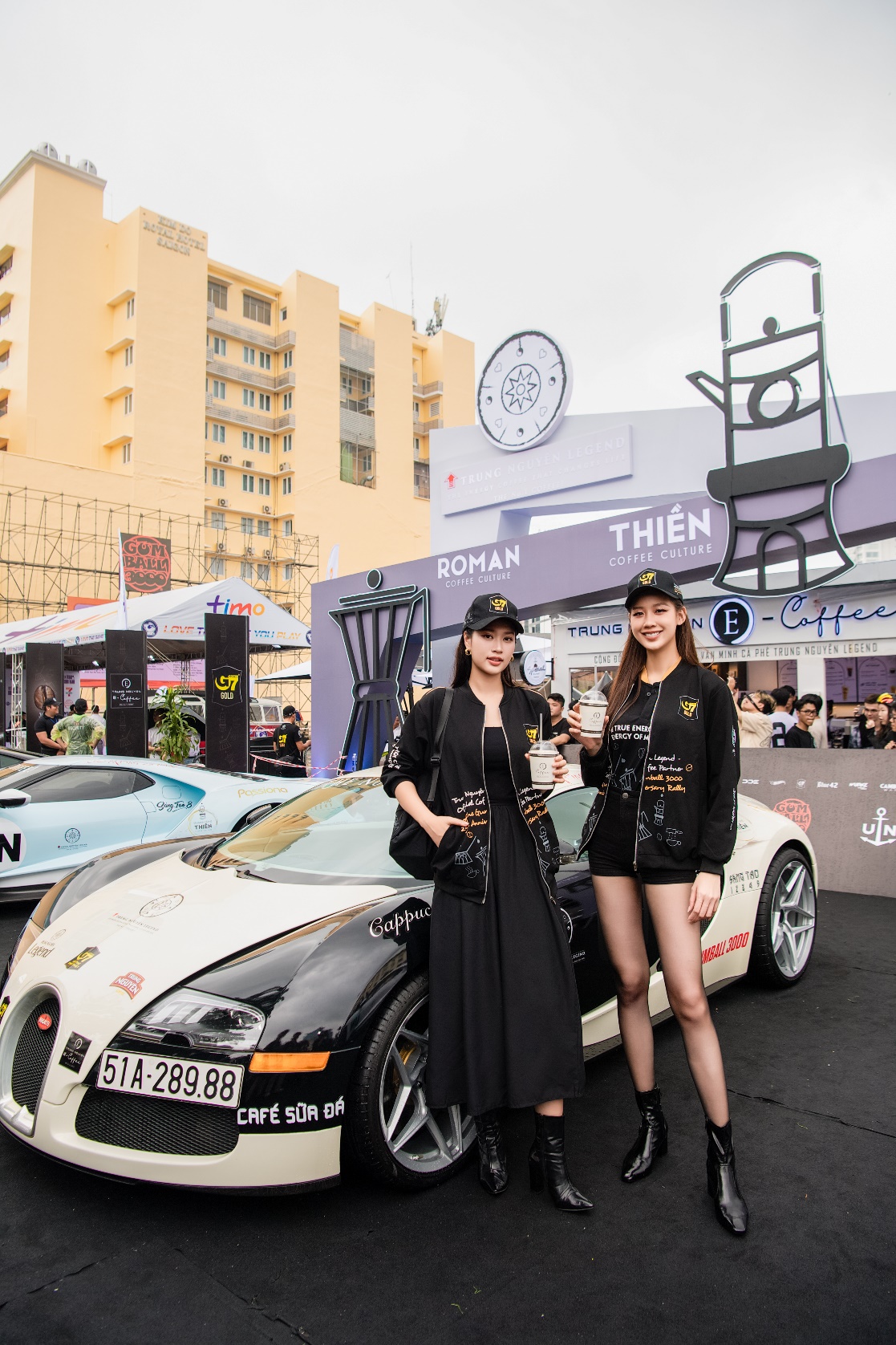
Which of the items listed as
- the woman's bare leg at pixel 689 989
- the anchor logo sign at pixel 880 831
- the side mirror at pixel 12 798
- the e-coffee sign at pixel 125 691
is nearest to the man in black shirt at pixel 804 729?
the anchor logo sign at pixel 880 831

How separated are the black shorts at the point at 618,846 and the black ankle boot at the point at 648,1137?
2.31ft

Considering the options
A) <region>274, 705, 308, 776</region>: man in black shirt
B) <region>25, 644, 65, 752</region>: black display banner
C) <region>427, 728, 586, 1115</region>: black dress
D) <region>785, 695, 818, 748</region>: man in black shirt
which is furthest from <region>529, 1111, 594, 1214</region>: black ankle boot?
<region>25, 644, 65, 752</region>: black display banner

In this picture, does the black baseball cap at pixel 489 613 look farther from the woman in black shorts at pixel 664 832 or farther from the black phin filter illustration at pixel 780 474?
the black phin filter illustration at pixel 780 474

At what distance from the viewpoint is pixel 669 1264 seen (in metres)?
2.22

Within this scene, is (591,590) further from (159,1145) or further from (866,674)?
(159,1145)

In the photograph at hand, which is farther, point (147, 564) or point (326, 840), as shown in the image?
point (147, 564)

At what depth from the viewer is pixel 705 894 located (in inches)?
95.2

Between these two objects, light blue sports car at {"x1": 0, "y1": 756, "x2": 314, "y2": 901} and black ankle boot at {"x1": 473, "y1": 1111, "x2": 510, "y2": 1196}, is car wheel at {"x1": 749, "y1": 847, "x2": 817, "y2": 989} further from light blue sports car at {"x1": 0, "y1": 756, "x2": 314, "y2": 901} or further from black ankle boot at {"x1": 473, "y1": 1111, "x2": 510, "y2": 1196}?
light blue sports car at {"x1": 0, "y1": 756, "x2": 314, "y2": 901}

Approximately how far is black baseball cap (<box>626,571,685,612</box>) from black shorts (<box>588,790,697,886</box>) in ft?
2.00

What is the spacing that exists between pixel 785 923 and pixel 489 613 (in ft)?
8.90

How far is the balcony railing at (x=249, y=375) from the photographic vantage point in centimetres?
4728

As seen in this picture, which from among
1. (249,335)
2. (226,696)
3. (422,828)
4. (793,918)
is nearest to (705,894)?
(422,828)

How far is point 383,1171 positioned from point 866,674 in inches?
437

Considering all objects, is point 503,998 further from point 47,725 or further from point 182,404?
point 182,404
